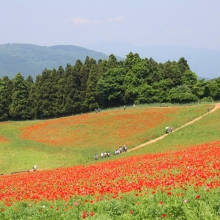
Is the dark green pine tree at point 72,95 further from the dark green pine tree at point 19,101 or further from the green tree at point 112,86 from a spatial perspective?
the dark green pine tree at point 19,101

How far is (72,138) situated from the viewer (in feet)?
185

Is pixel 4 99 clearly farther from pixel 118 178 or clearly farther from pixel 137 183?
pixel 137 183

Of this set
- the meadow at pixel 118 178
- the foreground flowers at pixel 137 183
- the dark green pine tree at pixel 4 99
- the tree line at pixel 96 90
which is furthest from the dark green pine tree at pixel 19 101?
the foreground flowers at pixel 137 183

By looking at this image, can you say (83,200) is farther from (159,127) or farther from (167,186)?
(159,127)

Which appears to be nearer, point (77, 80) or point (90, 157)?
point (90, 157)

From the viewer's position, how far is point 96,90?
300 ft

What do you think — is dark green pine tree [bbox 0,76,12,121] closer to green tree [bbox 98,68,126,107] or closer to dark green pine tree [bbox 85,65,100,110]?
dark green pine tree [bbox 85,65,100,110]

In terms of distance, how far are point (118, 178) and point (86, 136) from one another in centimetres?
3857

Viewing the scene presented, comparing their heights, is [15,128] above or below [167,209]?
below

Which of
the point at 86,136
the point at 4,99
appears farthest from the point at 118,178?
the point at 4,99

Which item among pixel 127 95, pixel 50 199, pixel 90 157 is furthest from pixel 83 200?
pixel 127 95

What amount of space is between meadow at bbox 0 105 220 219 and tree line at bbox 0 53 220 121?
110 ft

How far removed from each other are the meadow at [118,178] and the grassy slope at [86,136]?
6.0 inches

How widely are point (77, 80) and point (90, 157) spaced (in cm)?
5357
